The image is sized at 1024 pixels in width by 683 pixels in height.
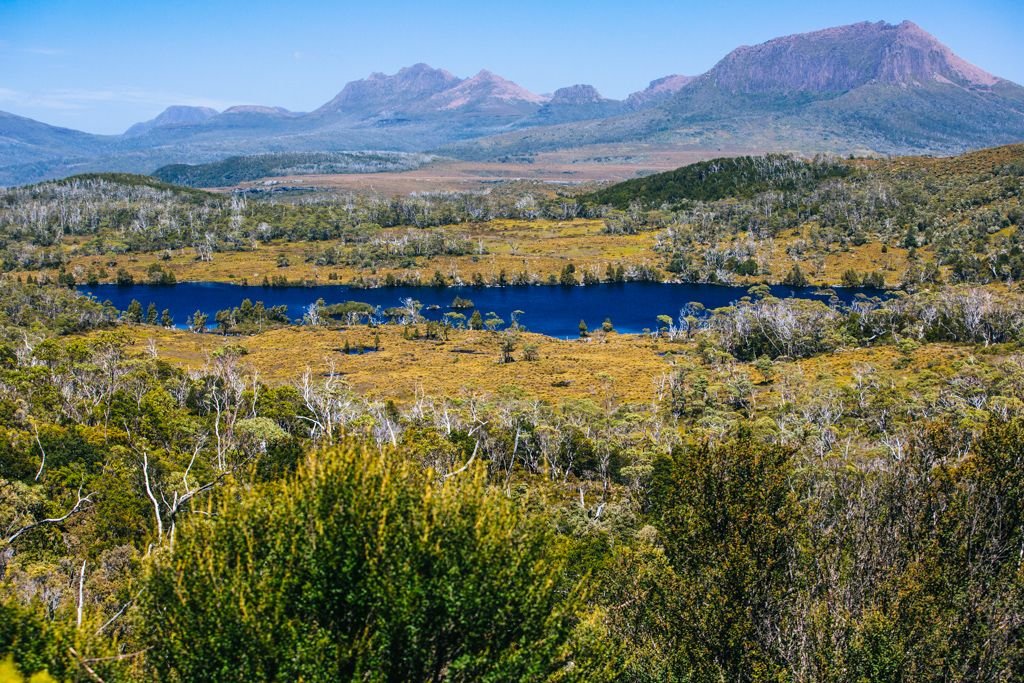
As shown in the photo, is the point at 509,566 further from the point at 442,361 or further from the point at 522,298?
the point at 522,298

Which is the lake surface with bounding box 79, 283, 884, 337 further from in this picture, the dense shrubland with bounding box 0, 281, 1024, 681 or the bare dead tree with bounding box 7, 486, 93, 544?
the bare dead tree with bounding box 7, 486, 93, 544

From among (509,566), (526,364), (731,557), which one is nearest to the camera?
(509,566)

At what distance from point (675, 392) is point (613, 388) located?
39.4ft

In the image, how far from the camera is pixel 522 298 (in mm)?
181250

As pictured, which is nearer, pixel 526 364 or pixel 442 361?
pixel 526 364

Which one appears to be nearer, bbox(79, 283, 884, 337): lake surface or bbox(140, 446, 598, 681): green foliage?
bbox(140, 446, 598, 681): green foliage

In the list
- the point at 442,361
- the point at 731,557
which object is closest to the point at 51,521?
the point at 731,557

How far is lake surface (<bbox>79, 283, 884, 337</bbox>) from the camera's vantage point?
531 feet

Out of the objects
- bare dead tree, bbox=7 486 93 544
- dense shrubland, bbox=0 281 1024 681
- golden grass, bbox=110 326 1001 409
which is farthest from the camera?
golden grass, bbox=110 326 1001 409

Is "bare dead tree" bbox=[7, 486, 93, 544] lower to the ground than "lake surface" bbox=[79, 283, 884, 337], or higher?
higher

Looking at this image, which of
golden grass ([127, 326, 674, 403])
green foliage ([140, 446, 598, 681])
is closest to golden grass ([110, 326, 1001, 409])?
golden grass ([127, 326, 674, 403])

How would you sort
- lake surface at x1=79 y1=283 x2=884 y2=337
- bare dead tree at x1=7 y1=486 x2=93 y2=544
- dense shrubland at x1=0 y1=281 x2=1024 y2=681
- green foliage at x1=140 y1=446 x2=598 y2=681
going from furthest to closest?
lake surface at x1=79 y1=283 x2=884 y2=337
bare dead tree at x1=7 y1=486 x2=93 y2=544
dense shrubland at x1=0 y1=281 x2=1024 y2=681
green foliage at x1=140 y1=446 x2=598 y2=681

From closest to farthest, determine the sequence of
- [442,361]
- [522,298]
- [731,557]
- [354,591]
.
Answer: [354,591]
[731,557]
[442,361]
[522,298]

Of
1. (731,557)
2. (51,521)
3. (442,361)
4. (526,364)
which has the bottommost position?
(442,361)
